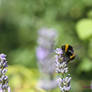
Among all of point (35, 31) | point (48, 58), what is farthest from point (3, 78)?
point (35, 31)

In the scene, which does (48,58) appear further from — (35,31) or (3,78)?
(35,31)

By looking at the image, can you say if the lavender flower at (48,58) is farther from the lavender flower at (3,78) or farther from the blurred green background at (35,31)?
the lavender flower at (3,78)

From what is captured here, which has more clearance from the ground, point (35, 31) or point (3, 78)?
point (35, 31)

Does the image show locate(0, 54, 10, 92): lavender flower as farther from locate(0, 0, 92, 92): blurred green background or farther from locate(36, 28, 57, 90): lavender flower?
locate(0, 0, 92, 92): blurred green background

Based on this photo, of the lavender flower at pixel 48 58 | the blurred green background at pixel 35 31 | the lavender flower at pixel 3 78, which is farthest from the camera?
the blurred green background at pixel 35 31

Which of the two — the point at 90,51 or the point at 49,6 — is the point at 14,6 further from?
the point at 90,51

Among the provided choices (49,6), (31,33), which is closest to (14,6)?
(31,33)

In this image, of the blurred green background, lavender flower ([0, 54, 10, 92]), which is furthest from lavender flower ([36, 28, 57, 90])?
lavender flower ([0, 54, 10, 92])

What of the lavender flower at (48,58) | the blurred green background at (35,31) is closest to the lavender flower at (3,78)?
the lavender flower at (48,58)
